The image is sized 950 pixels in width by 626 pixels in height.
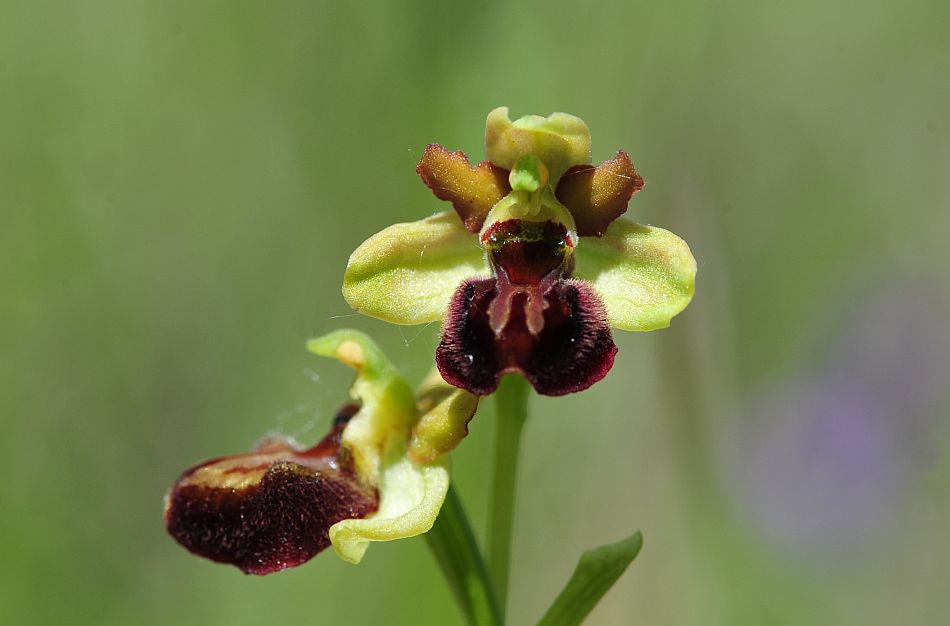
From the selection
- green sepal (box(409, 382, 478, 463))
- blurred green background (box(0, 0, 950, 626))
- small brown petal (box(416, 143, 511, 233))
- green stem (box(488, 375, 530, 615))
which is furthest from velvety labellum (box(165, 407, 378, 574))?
blurred green background (box(0, 0, 950, 626))

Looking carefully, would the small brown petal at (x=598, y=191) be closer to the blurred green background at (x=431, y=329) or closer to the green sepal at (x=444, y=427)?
the green sepal at (x=444, y=427)

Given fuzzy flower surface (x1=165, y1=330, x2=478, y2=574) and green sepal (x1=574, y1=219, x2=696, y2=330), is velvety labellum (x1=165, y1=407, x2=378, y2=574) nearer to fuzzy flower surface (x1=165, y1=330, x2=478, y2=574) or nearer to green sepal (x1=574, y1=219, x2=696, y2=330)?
fuzzy flower surface (x1=165, y1=330, x2=478, y2=574)

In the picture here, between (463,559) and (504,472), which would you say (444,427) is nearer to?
(504,472)

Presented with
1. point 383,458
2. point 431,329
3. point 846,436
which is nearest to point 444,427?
point 383,458

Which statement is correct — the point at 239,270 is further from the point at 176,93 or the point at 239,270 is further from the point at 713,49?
the point at 713,49

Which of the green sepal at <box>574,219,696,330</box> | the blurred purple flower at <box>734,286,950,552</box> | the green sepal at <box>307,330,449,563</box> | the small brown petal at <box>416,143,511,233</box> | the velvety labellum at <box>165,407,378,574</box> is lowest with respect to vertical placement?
the blurred purple flower at <box>734,286,950,552</box>

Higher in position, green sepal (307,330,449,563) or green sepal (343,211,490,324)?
green sepal (343,211,490,324)

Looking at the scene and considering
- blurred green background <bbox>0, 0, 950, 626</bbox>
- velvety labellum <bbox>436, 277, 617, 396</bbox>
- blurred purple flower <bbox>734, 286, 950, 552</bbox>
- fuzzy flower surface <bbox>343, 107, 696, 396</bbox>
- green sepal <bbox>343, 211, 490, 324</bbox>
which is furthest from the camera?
blurred purple flower <bbox>734, 286, 950, 552</bbox>
